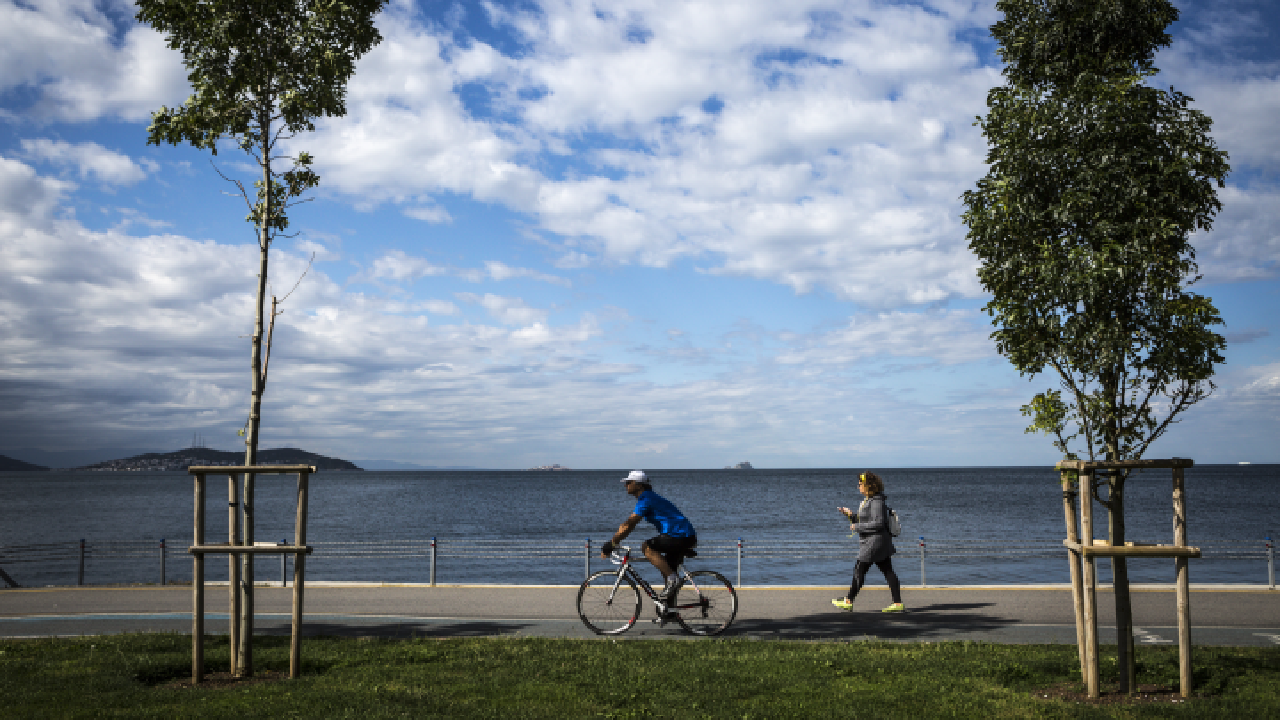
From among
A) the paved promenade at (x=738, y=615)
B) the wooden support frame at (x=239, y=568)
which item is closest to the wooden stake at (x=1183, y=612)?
the paved promenade at (x=738, y=615)

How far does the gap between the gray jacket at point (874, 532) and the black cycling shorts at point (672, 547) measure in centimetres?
280

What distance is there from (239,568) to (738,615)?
676cm

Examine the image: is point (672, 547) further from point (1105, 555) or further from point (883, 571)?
point (1105, 555)

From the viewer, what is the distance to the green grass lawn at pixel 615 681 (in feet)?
22.4

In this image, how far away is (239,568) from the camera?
28.1 ft

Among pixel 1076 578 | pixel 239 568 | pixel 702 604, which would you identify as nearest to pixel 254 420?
pixel 239 568

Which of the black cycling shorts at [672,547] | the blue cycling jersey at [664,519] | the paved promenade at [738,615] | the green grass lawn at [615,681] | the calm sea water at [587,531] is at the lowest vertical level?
the calm sea water at [587,531]

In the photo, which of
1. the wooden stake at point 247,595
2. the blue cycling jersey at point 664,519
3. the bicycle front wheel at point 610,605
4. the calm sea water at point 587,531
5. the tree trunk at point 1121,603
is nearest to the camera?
the tree trunk at point 1121,603

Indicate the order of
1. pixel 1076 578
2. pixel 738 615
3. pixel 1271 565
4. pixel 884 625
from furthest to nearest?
1. pixel 1271 565
2. pixel 738 615
3. pixel 884 625
4. pixel 1076 578

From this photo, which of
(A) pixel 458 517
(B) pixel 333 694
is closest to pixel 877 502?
(B) pixel 333 694

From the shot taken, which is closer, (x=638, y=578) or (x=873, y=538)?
(x=638, y=578)

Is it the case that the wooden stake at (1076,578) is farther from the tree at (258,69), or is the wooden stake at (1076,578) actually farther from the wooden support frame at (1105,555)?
the tree at (258,69)

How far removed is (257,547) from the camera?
325 inches

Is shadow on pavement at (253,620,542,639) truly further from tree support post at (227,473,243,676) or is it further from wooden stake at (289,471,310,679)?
tree support post at (227,473,243,676)
